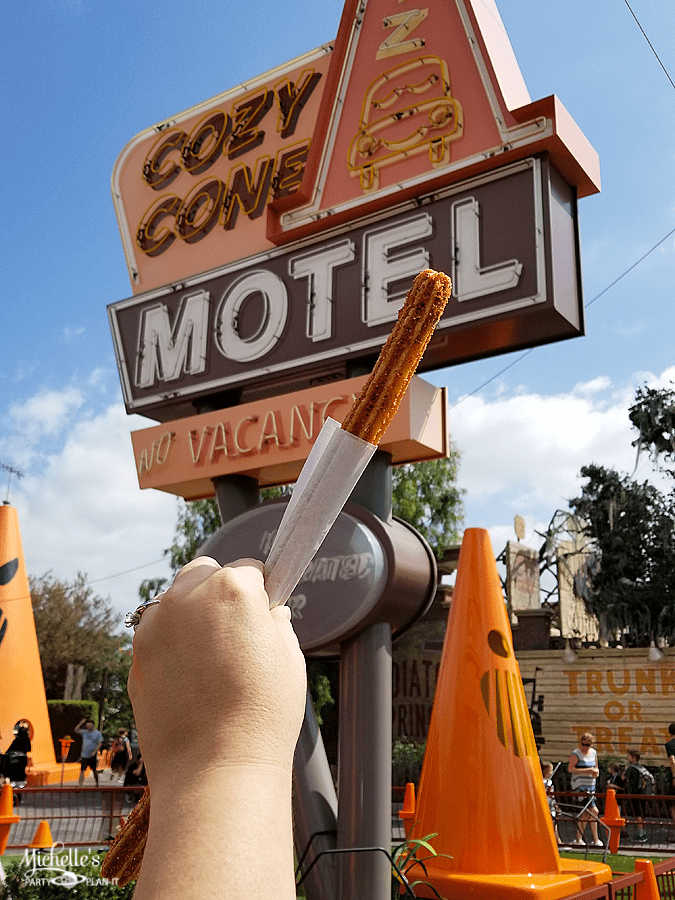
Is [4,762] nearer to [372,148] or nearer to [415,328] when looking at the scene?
[372,148]

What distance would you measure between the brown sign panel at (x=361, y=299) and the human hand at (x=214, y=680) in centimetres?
494

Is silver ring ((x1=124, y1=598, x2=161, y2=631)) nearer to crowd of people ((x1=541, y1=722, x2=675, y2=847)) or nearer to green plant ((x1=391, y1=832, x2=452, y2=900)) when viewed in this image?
green plant ((x1=391, y1=832, x2=452, y2=900))

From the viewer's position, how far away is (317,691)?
20.5 metres

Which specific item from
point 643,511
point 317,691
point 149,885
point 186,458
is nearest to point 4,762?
point 317,691

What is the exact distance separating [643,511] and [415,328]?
2338 centimetres

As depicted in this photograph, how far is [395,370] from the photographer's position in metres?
1.21

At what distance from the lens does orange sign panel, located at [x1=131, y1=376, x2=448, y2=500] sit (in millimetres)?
6203

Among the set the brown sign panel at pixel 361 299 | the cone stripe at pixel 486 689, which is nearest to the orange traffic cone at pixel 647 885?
the cone stripe at pixel 486 689

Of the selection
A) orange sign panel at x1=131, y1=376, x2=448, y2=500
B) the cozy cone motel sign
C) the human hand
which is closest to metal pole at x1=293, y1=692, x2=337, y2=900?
orange sign panel at x1=131, y1=376, x2=448, y2=500

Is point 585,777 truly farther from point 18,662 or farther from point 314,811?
point 18,662

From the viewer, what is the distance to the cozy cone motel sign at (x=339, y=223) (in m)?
5.97

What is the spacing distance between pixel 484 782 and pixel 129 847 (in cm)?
488

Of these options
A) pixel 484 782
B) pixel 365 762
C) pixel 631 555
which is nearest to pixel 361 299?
pixel 365 762

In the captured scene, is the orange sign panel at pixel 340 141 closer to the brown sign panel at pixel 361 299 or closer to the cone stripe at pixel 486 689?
the brown sign panel at pixel 361 299
